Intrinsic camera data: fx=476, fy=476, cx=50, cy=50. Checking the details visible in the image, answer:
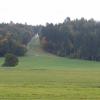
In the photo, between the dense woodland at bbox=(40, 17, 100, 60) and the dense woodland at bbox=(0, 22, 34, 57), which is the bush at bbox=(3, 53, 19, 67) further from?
the dense woodland at bbox=(40, 17, 100, 60)

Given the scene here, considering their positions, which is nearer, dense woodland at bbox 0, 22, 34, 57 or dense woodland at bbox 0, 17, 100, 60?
dense woodland at bbox 0, 22, 34, 57

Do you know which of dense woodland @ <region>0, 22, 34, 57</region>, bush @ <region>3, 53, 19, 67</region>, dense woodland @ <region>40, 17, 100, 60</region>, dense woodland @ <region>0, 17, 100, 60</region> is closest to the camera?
bush @ <region>3, 53, 19, 67</region>

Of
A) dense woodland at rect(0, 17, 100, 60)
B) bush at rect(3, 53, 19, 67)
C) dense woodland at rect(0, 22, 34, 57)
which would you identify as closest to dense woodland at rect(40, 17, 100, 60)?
dense woodland at rect(0, 17, 100, 60)

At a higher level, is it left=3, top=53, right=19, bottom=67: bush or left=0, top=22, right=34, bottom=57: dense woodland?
left=0, top=22, right=34, bottom=57: dense woodland

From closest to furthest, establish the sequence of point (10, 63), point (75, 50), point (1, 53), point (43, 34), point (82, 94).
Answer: point (82, 94)
point (10, 63)
point (1, 53)
point (75, 50)
point (43, 34)

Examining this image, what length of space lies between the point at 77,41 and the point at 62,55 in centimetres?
544

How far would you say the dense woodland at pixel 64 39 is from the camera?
116188 mm

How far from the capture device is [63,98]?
28.0 m

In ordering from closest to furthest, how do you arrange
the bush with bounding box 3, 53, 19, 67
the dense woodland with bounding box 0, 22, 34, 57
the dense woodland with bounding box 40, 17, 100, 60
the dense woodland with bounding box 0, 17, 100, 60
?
the bush with bounding box 3, 53, 19, 67, the dense woodland with bounding box 0, 22, 34, 57, the dense woodland with bounding box 0, 17, 100, 60, the dense woodland with bounding box 40, 17, 100, 60

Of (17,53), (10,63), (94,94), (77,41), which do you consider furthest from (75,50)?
(94,94)

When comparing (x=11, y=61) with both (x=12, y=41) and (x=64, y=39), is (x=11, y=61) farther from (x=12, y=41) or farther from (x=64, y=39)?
(x=64, y=39)

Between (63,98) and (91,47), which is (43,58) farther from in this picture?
(63,98)

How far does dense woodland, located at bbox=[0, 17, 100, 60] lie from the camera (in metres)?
116

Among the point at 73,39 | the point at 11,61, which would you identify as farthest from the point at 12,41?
the point at 11,61
